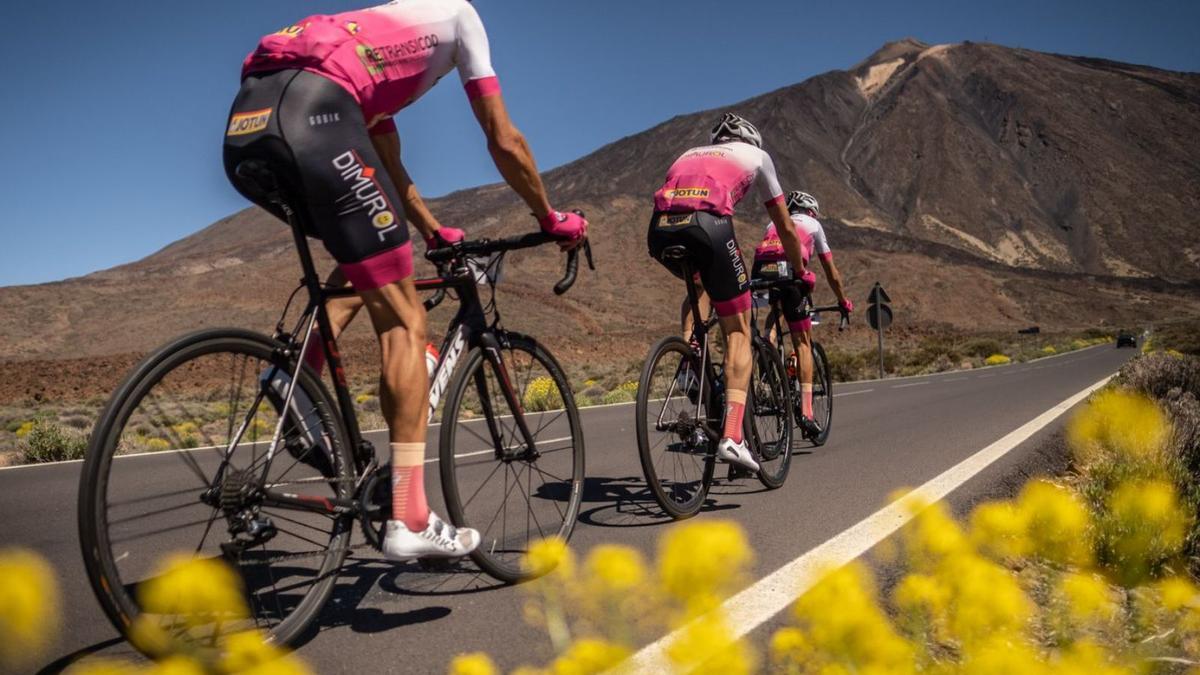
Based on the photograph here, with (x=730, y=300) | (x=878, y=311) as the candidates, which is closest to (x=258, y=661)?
(x=730, y=300)

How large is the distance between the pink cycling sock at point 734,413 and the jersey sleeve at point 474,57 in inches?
85.0

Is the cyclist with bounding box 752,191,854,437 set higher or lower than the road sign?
higher

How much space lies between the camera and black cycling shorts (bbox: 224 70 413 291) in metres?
2.40

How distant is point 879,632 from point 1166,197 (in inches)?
5208

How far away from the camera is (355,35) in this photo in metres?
2.56

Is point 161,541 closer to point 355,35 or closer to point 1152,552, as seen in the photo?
point 355,35

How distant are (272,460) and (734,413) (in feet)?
8.13

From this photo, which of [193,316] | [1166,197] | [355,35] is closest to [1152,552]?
[355,35]

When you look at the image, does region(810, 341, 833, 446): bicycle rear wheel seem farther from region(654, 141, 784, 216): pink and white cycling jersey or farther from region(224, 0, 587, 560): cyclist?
region(224, 0, 587, 560): cyclist

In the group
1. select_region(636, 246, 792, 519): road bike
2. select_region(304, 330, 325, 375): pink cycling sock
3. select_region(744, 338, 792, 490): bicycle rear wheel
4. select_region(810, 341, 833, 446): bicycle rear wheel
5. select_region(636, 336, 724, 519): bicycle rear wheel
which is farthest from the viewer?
select_region(810, 341, 833, 446): bicycle rear wheel

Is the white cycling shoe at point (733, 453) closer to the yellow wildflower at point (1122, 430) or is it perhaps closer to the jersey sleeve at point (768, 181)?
the jersey sleeve at point (768, 181)

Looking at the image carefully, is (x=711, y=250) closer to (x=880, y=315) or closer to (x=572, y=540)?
(x=572, y=540)

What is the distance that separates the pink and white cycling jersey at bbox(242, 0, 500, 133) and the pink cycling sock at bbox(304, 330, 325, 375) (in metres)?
0.70

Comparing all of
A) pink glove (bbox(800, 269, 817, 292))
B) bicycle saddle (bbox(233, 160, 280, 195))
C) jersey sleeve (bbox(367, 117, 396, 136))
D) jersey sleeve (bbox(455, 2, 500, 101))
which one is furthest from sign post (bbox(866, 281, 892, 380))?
bicycle saddle (bbox(233, 160, 280, 195))
